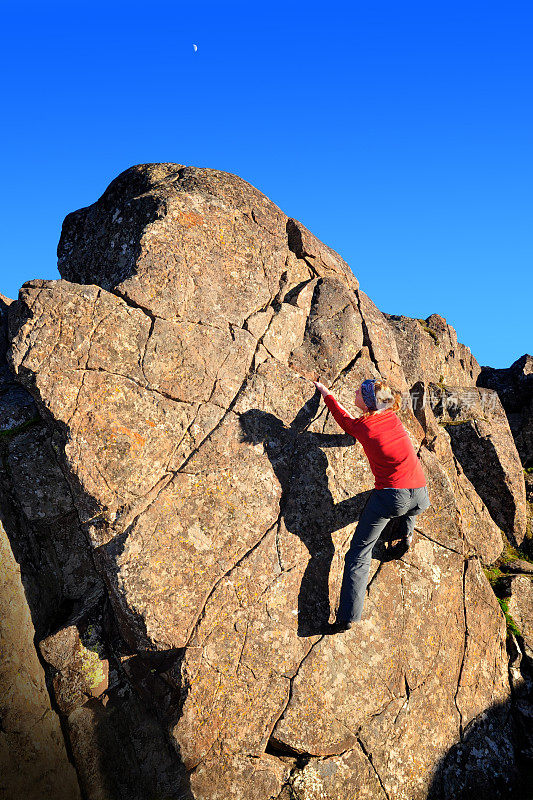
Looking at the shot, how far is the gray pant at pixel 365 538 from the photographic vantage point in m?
7.35

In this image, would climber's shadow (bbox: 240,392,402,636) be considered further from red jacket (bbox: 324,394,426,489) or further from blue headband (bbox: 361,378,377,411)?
blue headband (bbox: 361,378,377,411)

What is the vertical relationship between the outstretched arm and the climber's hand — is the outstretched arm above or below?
below

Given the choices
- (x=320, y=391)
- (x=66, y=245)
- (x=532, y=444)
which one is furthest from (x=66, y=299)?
(x=532, y=444)

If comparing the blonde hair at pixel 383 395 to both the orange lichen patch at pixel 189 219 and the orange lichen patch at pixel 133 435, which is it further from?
the orange lichen patch at pixel 189 219

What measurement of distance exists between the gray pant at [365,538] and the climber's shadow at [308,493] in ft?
1.12

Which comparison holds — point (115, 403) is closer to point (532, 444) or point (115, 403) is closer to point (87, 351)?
point (87, 351)

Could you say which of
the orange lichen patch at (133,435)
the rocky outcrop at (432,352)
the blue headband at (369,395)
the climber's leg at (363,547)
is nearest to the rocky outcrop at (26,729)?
the orange lichen patch at (133,435)

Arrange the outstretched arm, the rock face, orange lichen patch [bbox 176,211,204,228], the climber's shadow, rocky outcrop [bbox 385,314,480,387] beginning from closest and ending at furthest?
the rock face < the outstretched arm < the climber's shadow < orange lichen patch [bbox 176,211,204,228] < rocky outcrop [bbox 385,314,480,387]

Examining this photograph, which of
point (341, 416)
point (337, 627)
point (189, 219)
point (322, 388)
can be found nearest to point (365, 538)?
point (337, 627)

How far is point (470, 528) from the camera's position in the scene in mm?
9844

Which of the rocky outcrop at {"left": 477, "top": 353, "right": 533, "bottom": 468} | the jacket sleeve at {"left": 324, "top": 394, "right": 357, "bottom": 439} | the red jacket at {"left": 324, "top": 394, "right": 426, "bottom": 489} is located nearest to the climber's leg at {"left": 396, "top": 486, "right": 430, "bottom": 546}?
the red jacket at {"left": 324, "top": 394, "right": 426, "bottom": 489}

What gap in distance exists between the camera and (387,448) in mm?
7418

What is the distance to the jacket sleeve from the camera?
24.7ft

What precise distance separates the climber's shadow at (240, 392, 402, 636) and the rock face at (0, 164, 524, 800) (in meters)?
0.02
